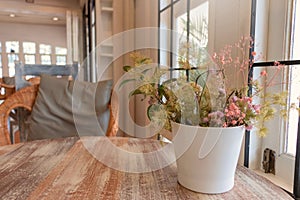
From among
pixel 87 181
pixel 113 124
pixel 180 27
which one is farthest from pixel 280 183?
pixel 180 27

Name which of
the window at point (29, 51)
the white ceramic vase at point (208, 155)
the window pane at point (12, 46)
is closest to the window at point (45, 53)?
the window at point (29, 51)

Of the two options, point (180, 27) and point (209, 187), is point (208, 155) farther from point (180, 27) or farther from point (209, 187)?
point (180, 27)

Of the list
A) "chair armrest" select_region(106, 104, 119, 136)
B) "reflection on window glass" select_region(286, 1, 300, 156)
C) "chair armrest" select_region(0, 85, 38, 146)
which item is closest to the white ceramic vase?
"reflection on window glass" select_region(286, 1, 300, 156)

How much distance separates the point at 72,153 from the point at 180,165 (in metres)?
0.46

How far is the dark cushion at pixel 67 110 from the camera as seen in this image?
155 cm

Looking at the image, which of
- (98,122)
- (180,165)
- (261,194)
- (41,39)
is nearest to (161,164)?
(180,165)

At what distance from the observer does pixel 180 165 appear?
24.9 inches

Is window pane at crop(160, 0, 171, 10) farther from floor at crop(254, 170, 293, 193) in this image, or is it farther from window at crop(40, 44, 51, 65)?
window at crop(40, 44, 51, 65)

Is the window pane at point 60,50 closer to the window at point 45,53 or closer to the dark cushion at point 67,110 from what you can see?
the window at point 45,53

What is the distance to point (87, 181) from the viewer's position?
0.67 metres

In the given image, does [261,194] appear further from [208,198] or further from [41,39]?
[41,39]

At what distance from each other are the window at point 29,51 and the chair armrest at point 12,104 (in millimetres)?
6420

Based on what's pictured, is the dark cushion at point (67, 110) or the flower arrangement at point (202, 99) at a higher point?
the flower arrangement at point (202, 99)

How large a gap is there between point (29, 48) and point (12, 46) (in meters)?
0.43
